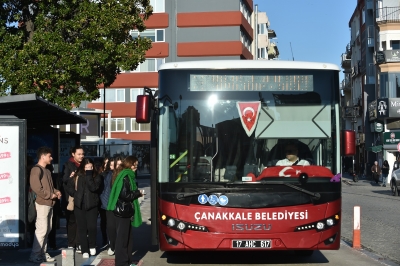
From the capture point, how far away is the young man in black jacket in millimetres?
13805

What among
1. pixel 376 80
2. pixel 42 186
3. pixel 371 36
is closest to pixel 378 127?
pixel 376 80

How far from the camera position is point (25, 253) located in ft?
45.6

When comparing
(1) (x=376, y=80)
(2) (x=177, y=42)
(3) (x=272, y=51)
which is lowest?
(1) (x=376, y=80)

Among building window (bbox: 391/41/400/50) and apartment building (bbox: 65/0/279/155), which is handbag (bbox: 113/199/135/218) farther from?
apartment building (bbox: 65/0/279/155)

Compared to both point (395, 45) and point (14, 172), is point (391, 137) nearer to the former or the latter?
point (395, 45)

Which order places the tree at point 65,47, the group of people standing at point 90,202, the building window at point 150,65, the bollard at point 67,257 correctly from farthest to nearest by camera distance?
the building window at point 150,65, the tree at point 65,47, the group of people standing at point 90,202, the bollard at point 67,257

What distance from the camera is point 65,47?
24484 mm

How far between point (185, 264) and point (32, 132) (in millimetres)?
5721

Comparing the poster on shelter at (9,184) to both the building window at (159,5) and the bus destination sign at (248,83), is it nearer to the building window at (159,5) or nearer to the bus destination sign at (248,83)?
the bus destination sign at (248,83)

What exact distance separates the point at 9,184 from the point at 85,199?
1.59 metres

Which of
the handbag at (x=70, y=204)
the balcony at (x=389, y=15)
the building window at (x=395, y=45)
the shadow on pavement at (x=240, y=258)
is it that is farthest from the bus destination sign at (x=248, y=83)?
the building window at (x=395, y=45)

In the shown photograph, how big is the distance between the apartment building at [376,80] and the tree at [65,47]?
31.2 metres

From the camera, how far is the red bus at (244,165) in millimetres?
11398

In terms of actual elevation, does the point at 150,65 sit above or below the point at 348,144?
above
